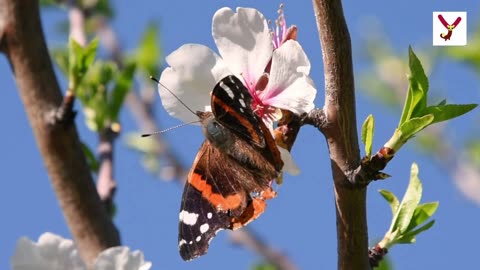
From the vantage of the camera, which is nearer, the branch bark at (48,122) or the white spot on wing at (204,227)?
the white spot on wing at (204,227)

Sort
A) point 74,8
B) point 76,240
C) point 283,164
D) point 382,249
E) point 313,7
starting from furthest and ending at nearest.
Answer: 1. point 74,8
2. point 76,240
3. point 382,249
4. point 283,164
5. point 313,7

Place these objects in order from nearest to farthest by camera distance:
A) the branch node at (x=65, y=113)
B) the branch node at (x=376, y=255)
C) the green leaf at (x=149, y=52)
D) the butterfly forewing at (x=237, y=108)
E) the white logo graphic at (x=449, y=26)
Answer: the butterfly forewing at (x=237, y=108) < the branch node at (x=376, y=255) < the branch node at (x=65, y=113) < the white logo graphic at (x=449, y=26) < the green leaf at (x=149, y=52)

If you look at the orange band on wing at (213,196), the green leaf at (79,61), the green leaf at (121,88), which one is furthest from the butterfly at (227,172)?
the green leaf at (121,88)

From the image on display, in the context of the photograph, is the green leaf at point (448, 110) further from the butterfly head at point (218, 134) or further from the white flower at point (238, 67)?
the butterfly head at point (218, 134)

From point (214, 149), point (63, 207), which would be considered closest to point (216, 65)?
point (214, 149)

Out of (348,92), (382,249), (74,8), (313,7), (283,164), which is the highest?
(74,8)

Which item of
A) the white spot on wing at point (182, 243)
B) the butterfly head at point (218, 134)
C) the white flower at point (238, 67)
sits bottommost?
the white spot on wing at point (182, 243)

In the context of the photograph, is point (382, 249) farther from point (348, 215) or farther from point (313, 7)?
point (313, 7)

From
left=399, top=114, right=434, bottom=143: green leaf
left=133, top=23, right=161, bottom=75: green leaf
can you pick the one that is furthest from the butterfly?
left=133, top=23, right=161, bottom=75: green leaf

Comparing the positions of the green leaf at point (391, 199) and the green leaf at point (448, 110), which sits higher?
the green leaf at point (448, 110)
